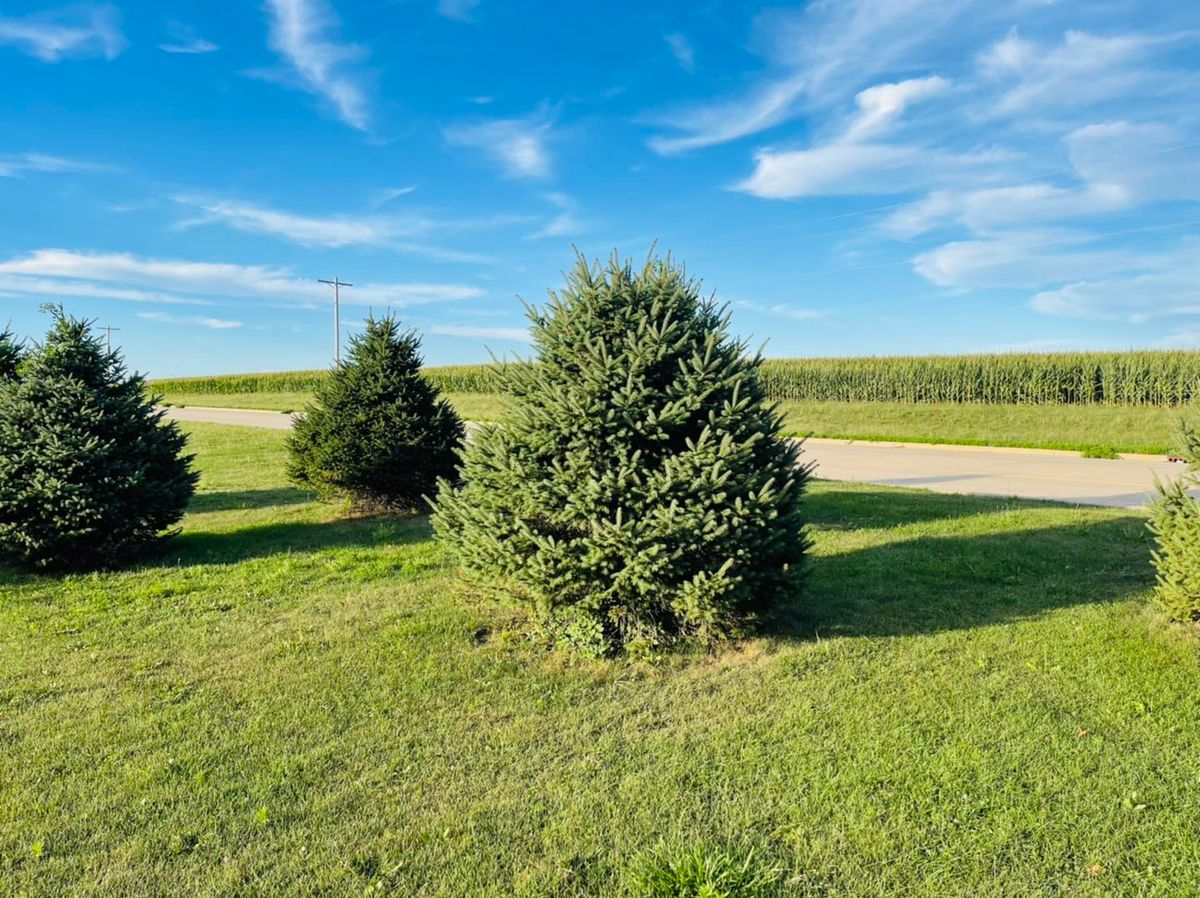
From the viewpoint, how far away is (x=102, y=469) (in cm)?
827

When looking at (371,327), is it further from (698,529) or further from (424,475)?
(698,529)

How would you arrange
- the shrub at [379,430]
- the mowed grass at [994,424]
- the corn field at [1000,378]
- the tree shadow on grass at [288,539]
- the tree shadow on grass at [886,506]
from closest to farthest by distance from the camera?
the tree shadow on grass at [288,539] < the tree shadow on grass at [886,506] < the shrub at [379,430] < the mowed grass at [994,424] < the corn field at [1000,378]

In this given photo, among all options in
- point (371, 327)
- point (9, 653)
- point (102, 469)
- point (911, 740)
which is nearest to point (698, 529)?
point (911, 740)

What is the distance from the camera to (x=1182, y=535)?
18.2ft

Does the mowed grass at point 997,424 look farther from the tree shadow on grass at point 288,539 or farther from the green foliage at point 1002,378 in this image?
the tree shadow on grass at point 288,539

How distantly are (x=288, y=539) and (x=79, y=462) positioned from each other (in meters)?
2.63

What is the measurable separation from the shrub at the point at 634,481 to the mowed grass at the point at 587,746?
462 mm

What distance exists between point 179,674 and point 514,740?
2.71 metres

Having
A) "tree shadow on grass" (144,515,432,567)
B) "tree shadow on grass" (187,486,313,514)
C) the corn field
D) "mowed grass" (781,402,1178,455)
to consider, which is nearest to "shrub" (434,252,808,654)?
"tree shadow on grass" (144,515,432,567)

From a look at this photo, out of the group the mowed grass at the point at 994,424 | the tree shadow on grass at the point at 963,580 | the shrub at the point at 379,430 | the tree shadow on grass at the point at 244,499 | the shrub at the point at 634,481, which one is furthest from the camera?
the mowed grass at the point at 994,424

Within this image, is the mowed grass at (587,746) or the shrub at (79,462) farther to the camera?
the shrub at (79,462)

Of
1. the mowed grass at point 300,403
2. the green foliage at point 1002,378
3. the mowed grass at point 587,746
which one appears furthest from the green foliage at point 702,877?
the mowed grass at point 300,403

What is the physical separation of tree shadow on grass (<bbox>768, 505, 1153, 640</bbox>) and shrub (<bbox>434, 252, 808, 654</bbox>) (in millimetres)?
945

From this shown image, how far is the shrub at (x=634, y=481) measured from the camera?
5.11m
